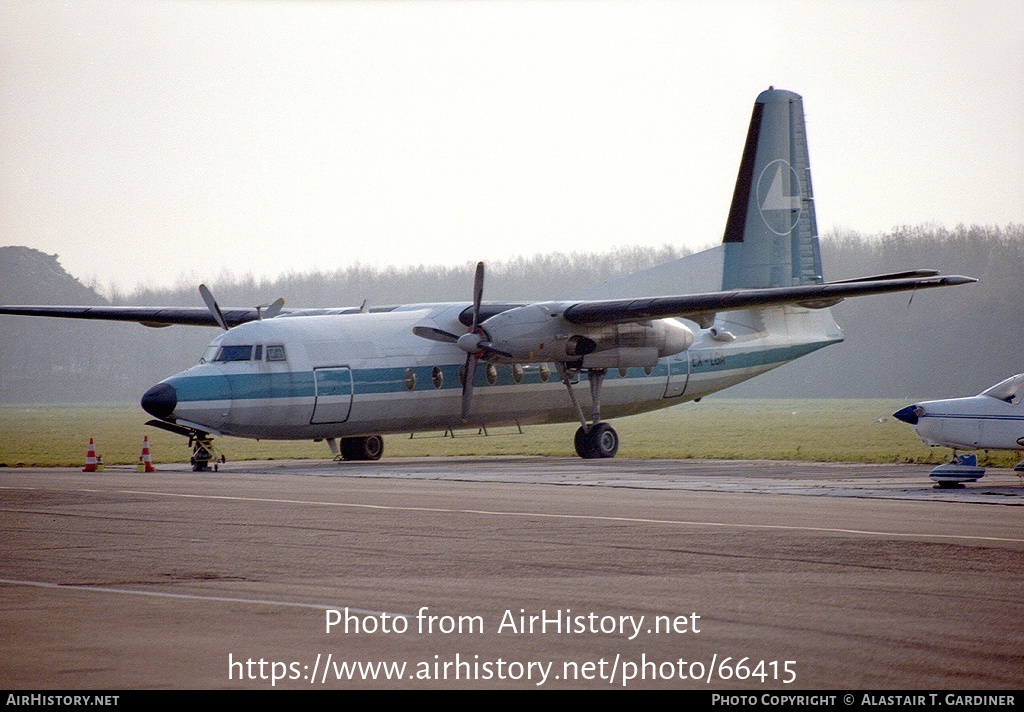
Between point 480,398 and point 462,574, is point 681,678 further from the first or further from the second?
point 480,398

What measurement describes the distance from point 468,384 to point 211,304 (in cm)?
650

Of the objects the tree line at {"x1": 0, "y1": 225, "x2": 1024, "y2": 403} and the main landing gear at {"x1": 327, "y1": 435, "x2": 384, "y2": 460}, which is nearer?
the main landing gear at {"x1": 327, "y1": 435, "x2": 384, "y2": 460}

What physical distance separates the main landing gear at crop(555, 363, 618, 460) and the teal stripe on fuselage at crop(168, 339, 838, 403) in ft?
3.09

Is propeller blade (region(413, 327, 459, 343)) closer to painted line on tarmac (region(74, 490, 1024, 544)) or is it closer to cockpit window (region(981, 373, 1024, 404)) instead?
painted line on tarmac (region(74, 490, 1024, 544))

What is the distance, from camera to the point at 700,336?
1364 inches

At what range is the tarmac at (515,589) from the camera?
783cm

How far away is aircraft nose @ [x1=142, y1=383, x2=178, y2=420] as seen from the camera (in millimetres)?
25797

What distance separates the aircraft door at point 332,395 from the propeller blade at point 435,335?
7.34 ft

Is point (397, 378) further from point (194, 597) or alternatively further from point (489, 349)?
point (194, 597)

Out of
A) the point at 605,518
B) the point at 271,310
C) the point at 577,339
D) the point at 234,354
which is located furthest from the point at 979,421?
the point at 271,310

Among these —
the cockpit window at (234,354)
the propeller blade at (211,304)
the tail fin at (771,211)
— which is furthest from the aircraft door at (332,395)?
the tail fin at (771,211)

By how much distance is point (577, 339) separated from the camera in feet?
100

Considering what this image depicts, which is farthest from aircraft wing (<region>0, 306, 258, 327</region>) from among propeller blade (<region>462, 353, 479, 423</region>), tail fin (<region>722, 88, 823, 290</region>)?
tail fin (<region>722, 88, 823, 290</region>)

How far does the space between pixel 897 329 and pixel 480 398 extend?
2458 inches
